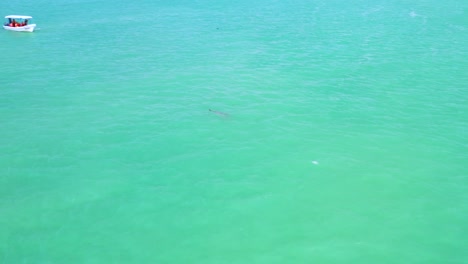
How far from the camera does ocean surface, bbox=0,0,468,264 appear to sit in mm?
18359

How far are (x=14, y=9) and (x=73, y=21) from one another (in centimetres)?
889

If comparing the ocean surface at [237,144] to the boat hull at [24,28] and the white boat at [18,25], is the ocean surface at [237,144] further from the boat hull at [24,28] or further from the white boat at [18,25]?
the white boat at [18,25]

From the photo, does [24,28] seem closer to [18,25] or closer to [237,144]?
[18,25]

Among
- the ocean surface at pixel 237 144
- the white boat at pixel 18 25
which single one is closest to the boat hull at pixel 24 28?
the white boat at pixel 18 25

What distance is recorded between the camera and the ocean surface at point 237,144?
1836cm

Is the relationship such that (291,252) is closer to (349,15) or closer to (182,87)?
(182,87)

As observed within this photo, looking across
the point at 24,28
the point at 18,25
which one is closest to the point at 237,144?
the point at 24,28

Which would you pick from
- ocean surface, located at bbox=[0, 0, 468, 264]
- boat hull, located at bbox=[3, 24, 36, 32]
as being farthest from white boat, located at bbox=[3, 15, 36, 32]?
ocean surface, located at bbox=[0, 0, 468, 264]

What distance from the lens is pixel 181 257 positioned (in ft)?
57.7

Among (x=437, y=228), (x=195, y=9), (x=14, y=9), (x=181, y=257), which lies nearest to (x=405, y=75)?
(x=437, y=228)

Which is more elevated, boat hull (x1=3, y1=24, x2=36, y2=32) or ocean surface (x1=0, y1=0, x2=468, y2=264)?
boat hull (x1=3, y1=24, x2=36, y2=32)

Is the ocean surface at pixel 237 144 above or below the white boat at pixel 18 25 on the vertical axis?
below

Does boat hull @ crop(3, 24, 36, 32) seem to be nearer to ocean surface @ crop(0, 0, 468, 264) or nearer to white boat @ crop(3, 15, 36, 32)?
white boat @ crop(3, 15, 36, 32)

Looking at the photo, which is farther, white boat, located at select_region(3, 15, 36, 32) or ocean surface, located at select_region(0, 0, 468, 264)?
white boat, located at select_region(3, 15, 36, 32)
